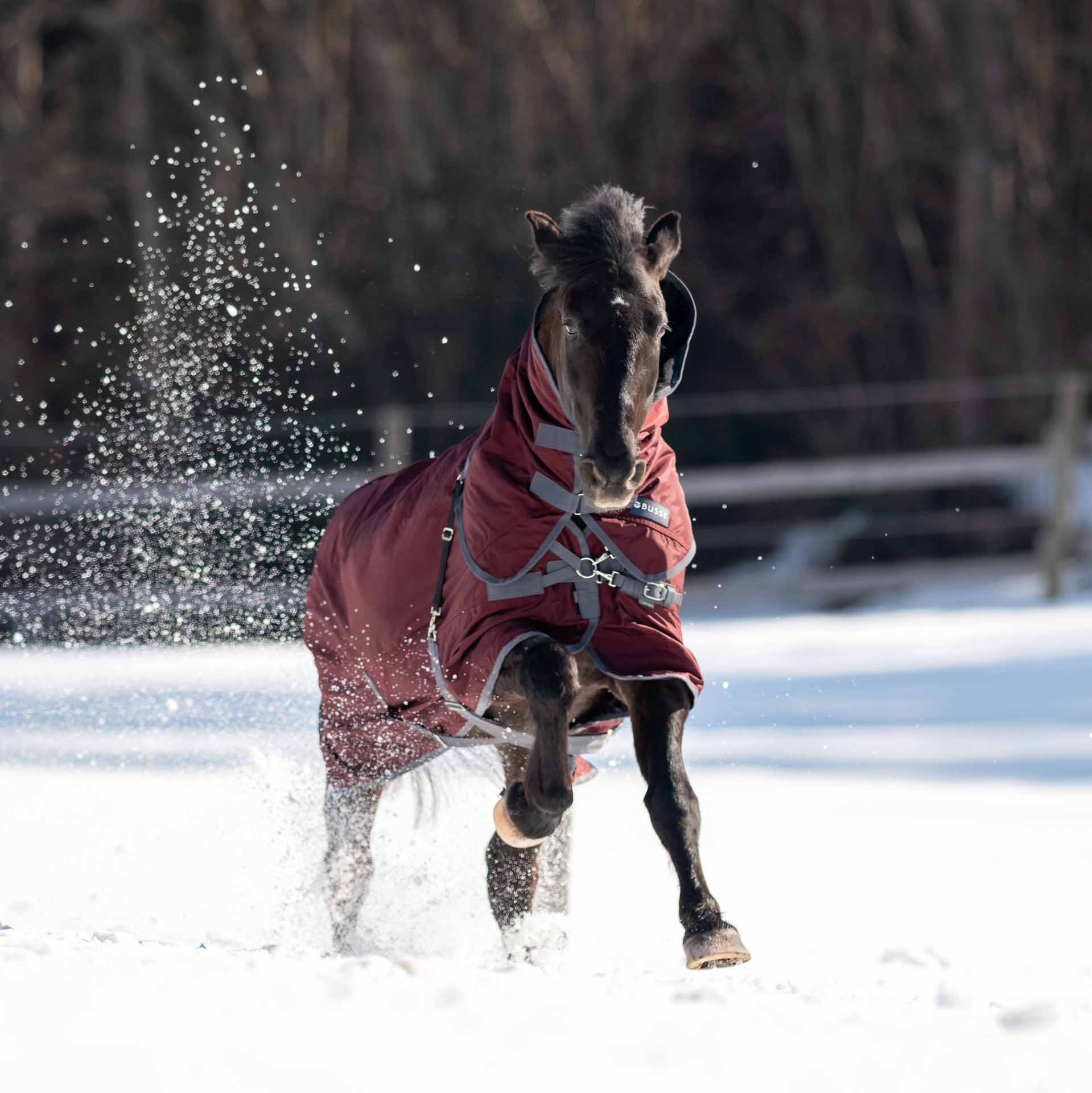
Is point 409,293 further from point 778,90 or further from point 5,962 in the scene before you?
point 5,962

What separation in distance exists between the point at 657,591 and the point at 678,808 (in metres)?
0.42

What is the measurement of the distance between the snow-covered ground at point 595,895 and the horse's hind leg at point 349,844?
0.07 m

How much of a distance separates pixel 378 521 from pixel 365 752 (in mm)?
626

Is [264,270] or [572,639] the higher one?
[264,270]

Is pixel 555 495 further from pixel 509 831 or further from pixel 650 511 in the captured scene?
pixel 509 831

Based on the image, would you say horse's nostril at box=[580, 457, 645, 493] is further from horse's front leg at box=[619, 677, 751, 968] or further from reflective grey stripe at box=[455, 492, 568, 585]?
horse's front leg at box=[619, 677, 751, 968]

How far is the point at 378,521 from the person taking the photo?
3.72m

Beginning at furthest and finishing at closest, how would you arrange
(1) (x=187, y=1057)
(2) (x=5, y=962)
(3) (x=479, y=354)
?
1. (3) (x=479, y=354)
2. (2) (x=5, y=962)
3. (1) (x=187, y=1057)

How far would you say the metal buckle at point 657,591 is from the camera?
10.3 ft

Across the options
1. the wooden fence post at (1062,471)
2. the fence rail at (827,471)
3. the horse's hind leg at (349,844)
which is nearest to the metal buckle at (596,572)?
the horse's hind leg at (349,844)

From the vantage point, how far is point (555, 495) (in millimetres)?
3113

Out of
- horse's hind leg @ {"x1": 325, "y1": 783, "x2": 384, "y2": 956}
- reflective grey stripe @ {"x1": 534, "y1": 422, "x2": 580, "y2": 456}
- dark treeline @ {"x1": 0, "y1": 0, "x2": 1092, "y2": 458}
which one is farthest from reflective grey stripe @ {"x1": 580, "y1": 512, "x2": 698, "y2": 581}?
dark treeline @ {"x1": 0, "y1": 0, "x2": 1092, "y2": 458}

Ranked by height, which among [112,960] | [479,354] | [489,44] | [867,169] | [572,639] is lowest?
[112,960]

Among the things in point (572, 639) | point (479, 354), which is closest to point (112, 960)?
point (572, 639)
